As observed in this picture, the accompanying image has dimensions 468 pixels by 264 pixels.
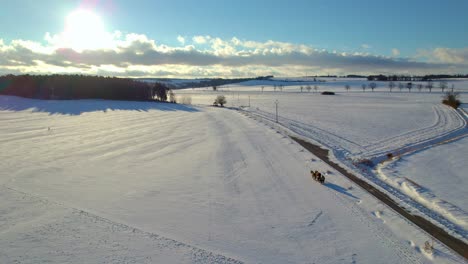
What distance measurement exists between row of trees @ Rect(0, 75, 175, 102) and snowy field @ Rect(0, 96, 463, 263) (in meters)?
71.7

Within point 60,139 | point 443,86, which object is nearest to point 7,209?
point 60,139

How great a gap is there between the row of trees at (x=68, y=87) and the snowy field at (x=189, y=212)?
71.7 metres

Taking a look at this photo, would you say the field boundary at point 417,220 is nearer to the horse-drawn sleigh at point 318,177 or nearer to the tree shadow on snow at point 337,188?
the tree shadow on snow at point 337,188

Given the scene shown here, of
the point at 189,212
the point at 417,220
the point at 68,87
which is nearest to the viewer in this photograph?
the point at 417,220

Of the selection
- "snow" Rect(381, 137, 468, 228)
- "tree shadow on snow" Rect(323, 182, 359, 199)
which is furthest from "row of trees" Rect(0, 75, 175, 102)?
"snow" Rect(381, 137, 468, 228)

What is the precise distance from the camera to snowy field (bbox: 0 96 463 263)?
37.3ft

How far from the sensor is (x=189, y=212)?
15.1 meters

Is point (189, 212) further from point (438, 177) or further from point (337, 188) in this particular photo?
point (438, 177)

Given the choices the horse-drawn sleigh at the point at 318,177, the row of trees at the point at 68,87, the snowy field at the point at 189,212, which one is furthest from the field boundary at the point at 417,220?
the row of trees at the point at 68,87

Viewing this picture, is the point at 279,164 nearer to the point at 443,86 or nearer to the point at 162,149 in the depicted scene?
the point at 162,149

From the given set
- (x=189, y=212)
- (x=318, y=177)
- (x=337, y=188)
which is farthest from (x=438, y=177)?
(x=189, y=212)

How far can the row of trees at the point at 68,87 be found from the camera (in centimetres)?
9106

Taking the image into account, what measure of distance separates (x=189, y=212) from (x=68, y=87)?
3620 inches

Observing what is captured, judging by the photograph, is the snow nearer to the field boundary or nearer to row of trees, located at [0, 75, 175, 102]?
the field boundary
